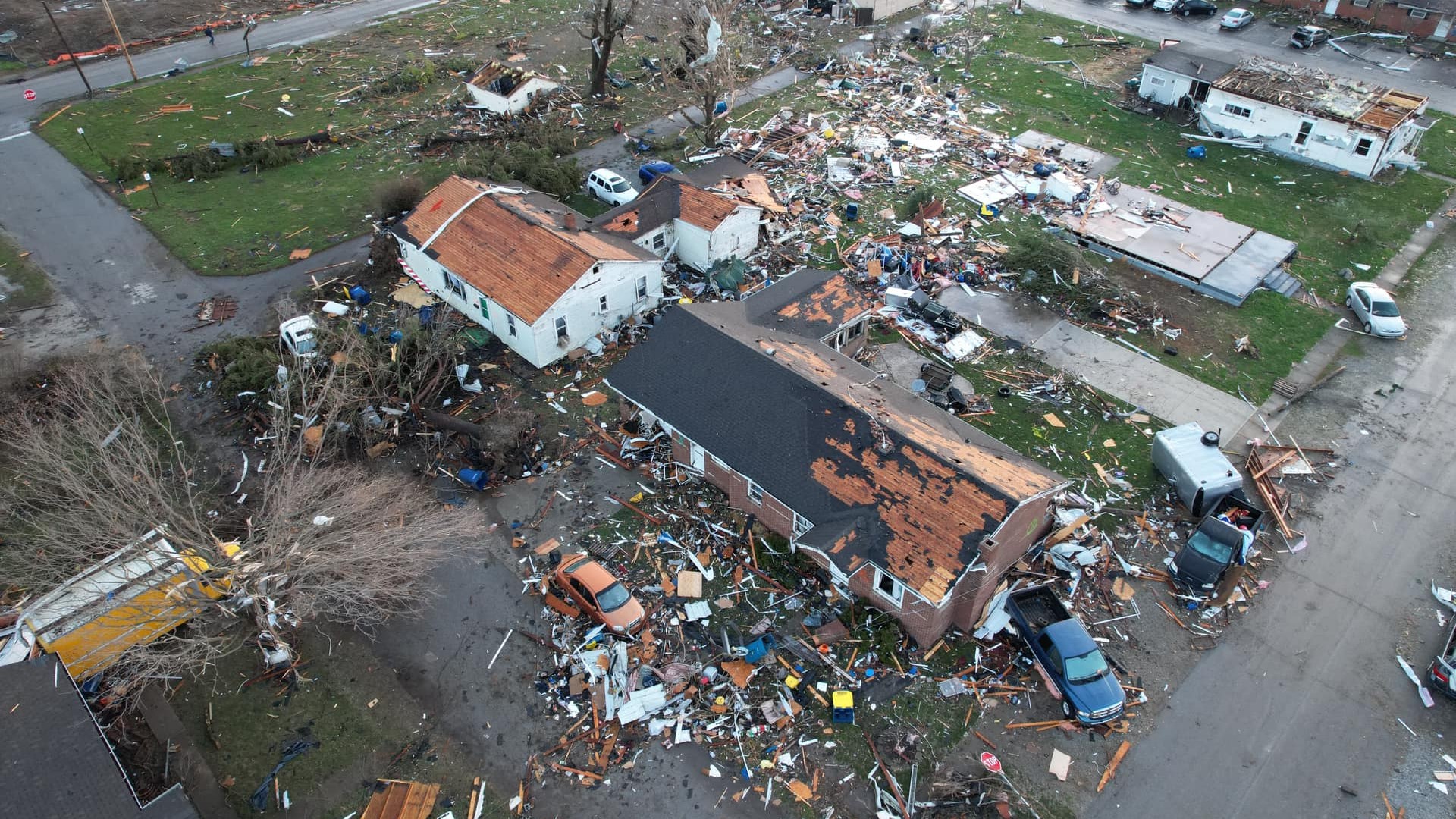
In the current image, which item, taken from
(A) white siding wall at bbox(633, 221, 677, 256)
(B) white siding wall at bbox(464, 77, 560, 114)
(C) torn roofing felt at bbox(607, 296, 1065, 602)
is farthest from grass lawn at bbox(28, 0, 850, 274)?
(C) torn roofing felt at bbox(607, 296, 1065, 602)

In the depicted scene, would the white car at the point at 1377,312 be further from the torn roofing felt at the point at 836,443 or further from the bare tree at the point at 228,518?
the bare tree at the point at 228,518

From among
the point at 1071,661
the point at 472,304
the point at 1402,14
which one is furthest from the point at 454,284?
the point at 1402,14

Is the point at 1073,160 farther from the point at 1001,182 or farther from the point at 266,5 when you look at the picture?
the point at 266,5

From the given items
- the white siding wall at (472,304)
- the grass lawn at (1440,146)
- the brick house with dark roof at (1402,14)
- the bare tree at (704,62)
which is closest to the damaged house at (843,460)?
the white siding wall at (472,304)

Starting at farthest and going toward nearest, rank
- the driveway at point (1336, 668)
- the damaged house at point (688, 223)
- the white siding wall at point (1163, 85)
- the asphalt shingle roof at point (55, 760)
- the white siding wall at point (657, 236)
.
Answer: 1. the white siding wall at point (1163, 85)
2. the white siding wall at point (657, 236)
3. the damaged house at point (688, 223)
4. the driveway at point (1336, 668)
5. the asphalt shingle roof at point (55, 760)

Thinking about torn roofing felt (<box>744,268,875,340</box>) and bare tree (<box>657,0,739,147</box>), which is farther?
bare tree (<box>657,0,739,147</box>)

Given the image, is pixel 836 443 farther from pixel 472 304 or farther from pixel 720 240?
pixel 472 304

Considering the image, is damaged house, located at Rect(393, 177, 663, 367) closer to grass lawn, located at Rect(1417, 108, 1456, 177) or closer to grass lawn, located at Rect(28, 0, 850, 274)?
grass lawn, located at Rect(28, 0, 850, 274)
